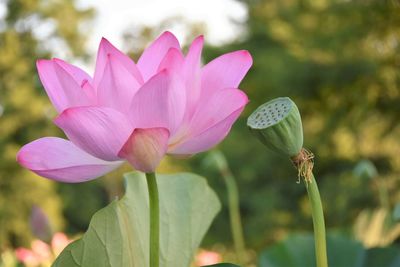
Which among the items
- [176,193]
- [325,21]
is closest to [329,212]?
[325,21]

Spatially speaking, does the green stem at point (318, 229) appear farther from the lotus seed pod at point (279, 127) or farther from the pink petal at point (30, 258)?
the pink petal at point (30, 258)

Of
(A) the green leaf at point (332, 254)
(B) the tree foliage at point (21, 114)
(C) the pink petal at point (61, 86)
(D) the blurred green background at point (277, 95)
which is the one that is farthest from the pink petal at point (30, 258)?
(B) the tree foliage at point (21, 114)

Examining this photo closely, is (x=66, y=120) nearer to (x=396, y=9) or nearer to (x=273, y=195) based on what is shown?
(x=396, y=9)

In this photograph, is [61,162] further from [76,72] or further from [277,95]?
[277,95]

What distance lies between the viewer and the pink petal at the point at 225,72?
268 millimetres

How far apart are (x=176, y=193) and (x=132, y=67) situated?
103 mm

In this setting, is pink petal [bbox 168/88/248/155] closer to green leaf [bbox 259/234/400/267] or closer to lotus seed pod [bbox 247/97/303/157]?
lotus seed pod [bbox 247/97/303/157]

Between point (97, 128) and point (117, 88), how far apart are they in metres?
0.02

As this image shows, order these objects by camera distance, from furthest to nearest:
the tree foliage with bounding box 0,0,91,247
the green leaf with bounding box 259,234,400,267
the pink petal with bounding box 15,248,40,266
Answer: the tree foliage with bounding box 0,0,91,247, the pink petal with bounding box 15,248,40,266, the green leaf with bounding box 259,234,400,267

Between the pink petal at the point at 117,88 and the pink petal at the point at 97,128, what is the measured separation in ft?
0.04

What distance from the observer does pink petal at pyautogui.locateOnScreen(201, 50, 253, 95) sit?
0.88ft

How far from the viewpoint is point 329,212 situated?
6.22m

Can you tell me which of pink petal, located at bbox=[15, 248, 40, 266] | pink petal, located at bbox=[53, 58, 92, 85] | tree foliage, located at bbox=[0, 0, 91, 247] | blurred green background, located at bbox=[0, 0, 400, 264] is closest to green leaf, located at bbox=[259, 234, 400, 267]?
pink petal, located at bbox=[53, 58, 92, 85]

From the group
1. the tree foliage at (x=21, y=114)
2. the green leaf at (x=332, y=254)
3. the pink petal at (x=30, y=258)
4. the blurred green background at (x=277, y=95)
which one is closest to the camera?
the green leaf at (x=332, y=254)
